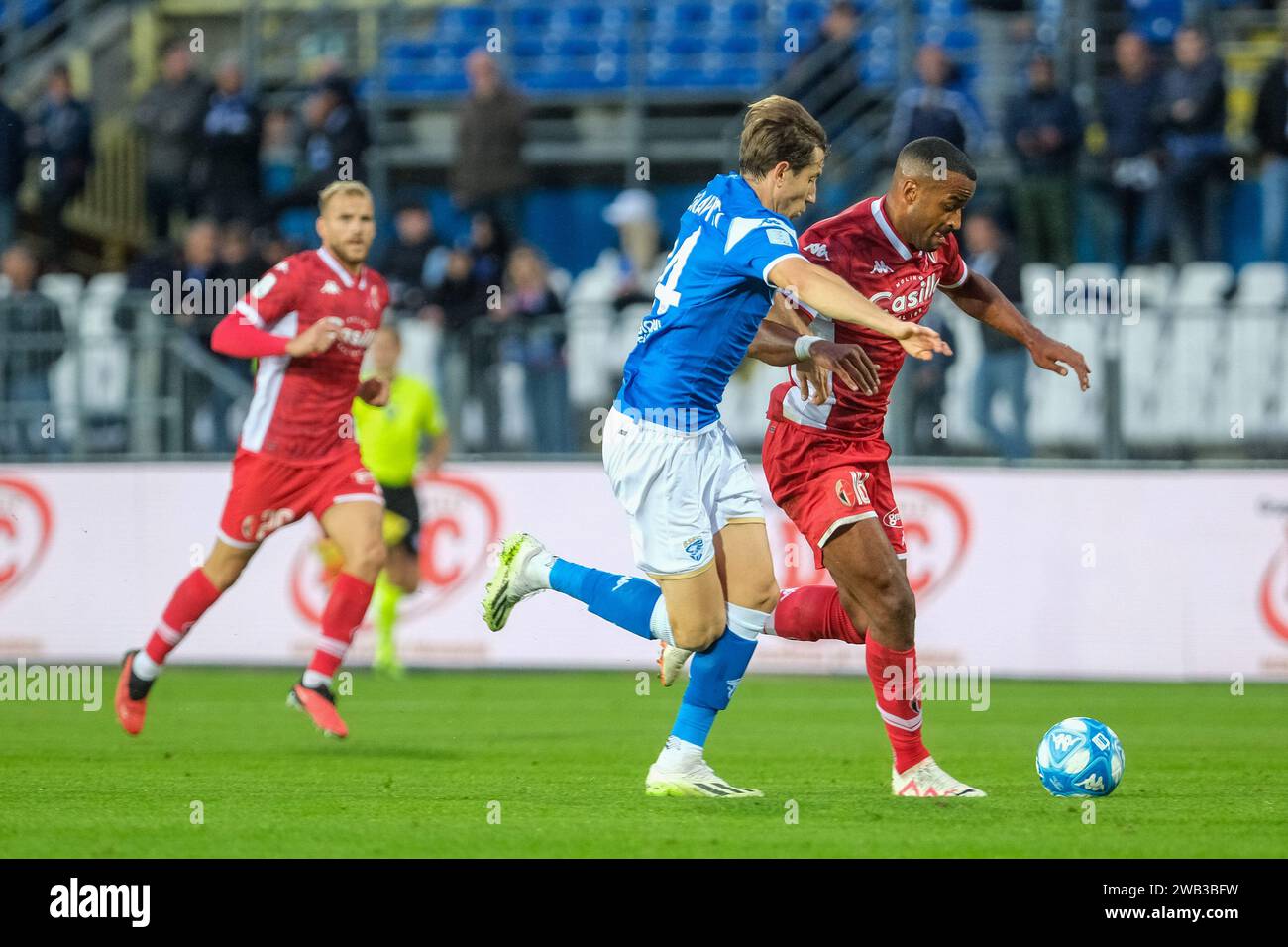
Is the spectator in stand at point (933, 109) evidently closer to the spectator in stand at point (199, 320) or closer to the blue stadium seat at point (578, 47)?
the blue stadium seat at point (578, 47)

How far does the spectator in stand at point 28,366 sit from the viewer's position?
16.9 metres

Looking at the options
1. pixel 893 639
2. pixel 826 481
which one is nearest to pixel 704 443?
pixel 826 481

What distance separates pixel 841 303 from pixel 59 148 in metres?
15.3

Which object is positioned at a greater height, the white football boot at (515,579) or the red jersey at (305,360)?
the red jersey at (305,360)

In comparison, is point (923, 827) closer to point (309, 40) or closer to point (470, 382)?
point (470, 382)

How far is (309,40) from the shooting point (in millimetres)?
23859

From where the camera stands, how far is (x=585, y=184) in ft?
71.2

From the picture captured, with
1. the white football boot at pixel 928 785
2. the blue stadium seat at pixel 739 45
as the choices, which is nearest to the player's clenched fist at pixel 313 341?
the white football boot at pixel 928 785

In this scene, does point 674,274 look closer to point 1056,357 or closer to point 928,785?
point 1056,357

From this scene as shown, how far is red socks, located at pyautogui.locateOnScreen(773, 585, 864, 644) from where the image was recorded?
29.5 ft

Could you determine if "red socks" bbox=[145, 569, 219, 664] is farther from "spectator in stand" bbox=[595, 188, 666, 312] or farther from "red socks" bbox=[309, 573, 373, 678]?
"spectator in stand" bbox=[595, 188, 666, 312]

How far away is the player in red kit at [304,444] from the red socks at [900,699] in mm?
3464
